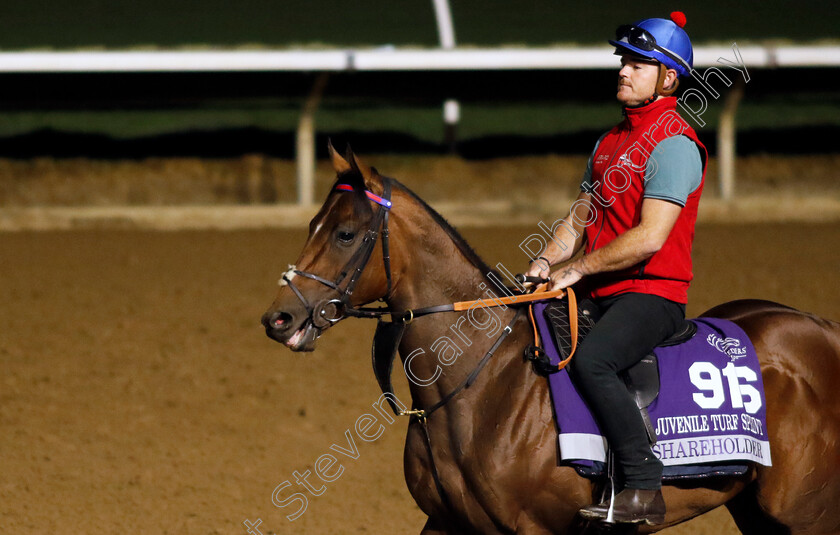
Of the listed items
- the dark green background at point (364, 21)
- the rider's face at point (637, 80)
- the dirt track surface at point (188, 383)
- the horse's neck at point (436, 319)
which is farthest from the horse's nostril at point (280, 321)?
the dark green background at point (364, 21)

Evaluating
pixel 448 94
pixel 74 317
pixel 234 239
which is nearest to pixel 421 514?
pixel 74 317

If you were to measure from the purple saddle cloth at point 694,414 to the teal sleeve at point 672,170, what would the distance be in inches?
23.0

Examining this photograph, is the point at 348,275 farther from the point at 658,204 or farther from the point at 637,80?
the point at 637,80

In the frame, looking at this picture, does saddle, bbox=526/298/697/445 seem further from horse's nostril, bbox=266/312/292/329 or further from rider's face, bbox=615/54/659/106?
horse's nostril, bbox=266/312/292/329

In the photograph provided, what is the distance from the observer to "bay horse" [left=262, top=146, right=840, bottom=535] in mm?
3127

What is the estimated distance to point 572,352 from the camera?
129 inches

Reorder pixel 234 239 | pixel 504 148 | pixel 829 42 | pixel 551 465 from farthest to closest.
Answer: pixel 504 148 → pixel 829 42 → pixel 234 239 → pixel 551 465

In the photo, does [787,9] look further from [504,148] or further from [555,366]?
[555,366]

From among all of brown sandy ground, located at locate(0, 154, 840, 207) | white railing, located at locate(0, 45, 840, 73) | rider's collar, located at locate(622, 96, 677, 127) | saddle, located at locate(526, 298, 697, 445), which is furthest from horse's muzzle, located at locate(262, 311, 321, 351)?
brown sandy ground, located at locate(0, 154, 840, 207)

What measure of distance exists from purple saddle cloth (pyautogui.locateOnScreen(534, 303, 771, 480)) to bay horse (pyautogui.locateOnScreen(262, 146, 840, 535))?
0.08m

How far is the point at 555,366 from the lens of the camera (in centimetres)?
328

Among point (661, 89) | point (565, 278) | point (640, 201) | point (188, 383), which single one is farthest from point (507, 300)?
point (188, 383)

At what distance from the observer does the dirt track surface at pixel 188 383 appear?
5.01 m

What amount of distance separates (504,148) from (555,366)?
406 inches
